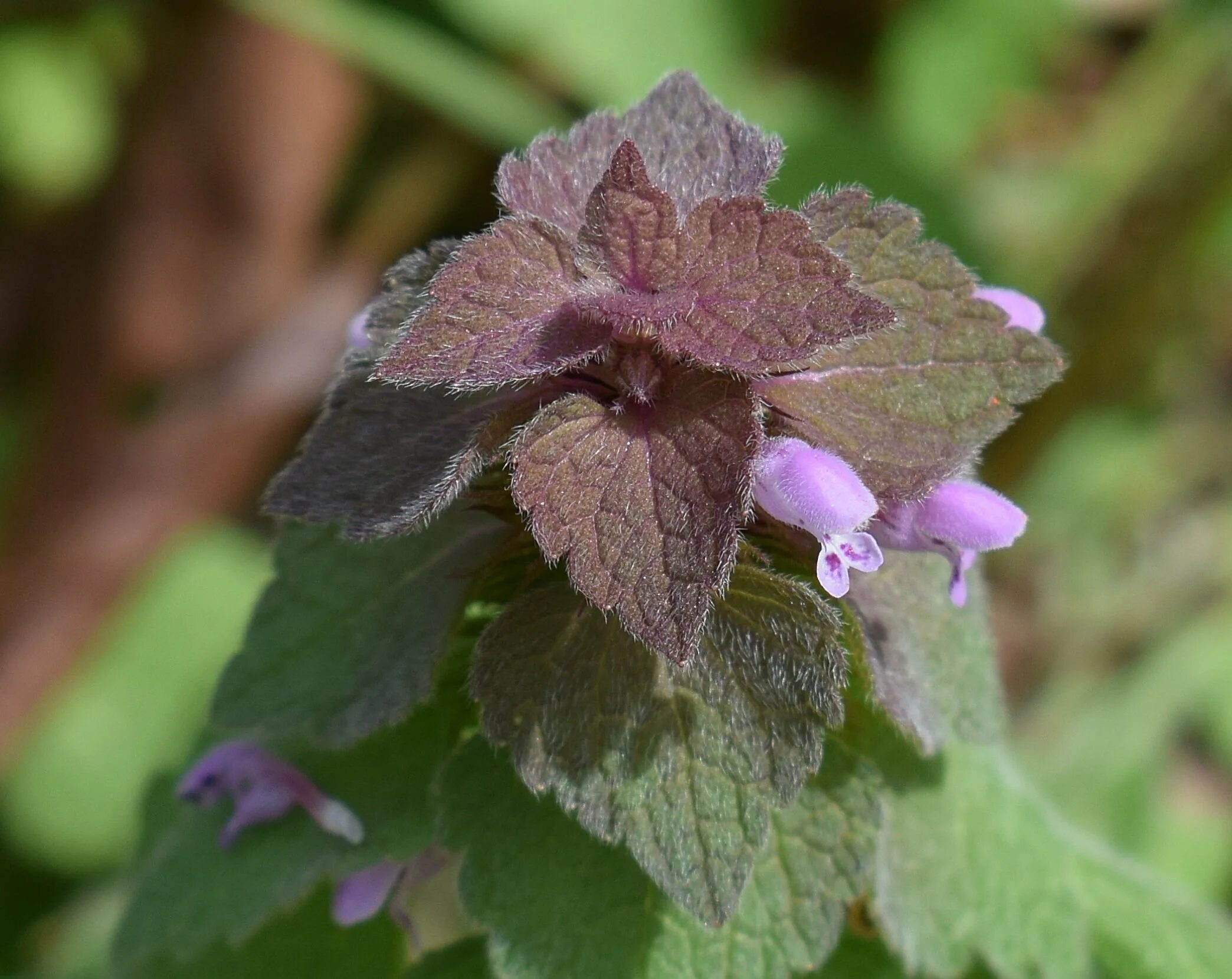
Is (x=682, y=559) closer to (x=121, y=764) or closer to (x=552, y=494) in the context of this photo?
→ (x=552, y=494)

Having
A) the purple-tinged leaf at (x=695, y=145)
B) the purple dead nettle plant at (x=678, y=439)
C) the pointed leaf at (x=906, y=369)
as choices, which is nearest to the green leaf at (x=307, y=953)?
the purple dead nettle plant at (x=678, y=439)

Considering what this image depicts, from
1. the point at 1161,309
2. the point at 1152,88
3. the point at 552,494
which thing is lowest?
the point at 552,494

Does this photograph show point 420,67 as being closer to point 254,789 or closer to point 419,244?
point 419,244

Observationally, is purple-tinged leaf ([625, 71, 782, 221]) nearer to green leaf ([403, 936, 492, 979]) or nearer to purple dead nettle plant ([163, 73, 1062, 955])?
purple dead nettle plant ([163, 73, 1062, 955])

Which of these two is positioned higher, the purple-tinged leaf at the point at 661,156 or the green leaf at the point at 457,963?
the purple-tinged leaf at the point at 661,156

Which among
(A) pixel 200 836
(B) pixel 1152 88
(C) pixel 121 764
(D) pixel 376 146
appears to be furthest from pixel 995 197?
(A) pixel 200 836

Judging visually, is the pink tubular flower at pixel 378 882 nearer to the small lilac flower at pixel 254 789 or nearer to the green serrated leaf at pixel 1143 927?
the small lilac flower at pixel 254 789

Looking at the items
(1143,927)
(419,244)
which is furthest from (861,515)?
(419,244)

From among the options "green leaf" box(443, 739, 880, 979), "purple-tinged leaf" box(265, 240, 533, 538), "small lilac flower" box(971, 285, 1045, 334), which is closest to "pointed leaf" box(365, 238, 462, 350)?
"purple-tinged leaf" box(265, 240, 533, 538)
